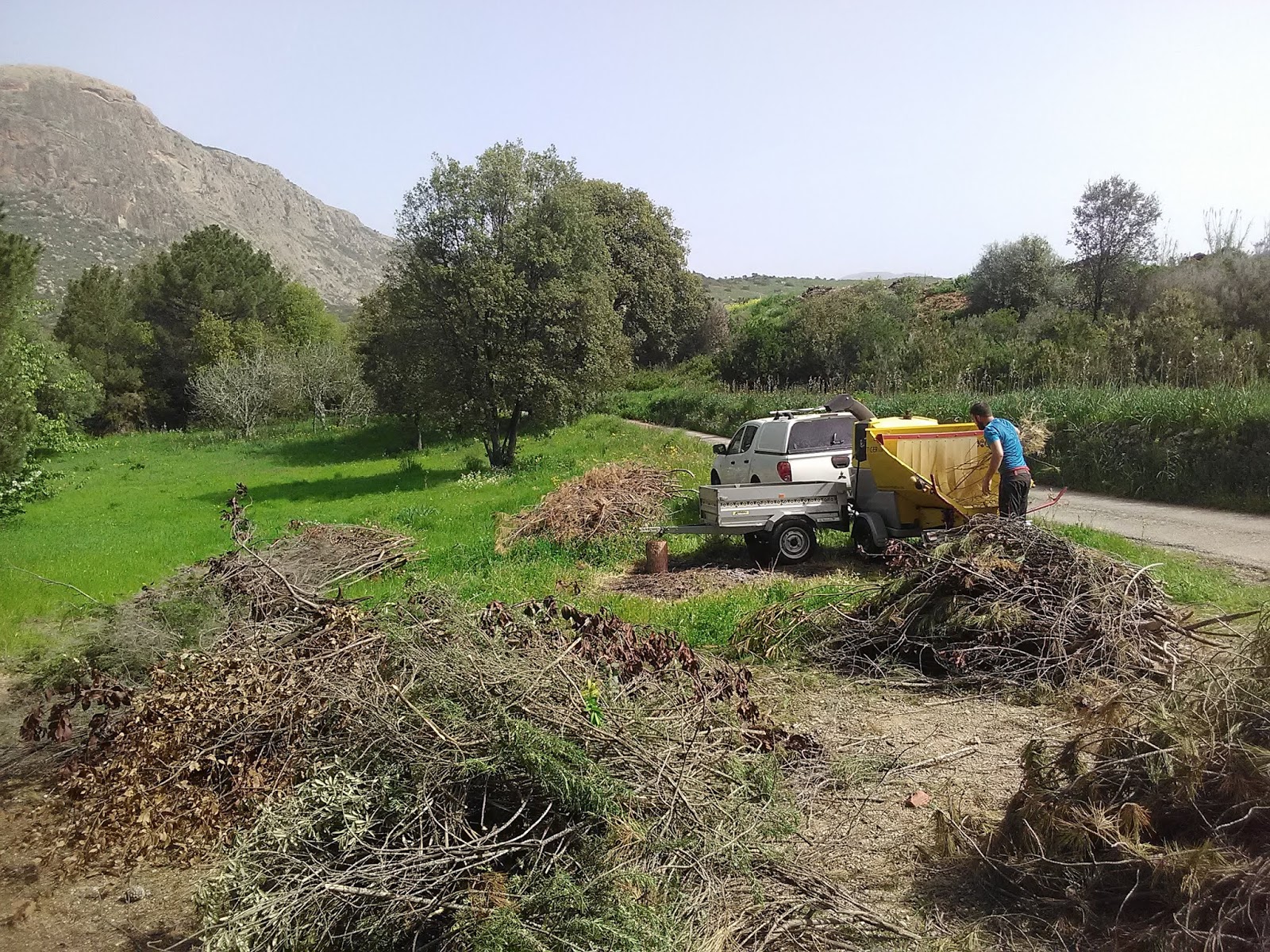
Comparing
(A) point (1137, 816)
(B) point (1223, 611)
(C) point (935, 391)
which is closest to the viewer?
(A) point (1137, 816)

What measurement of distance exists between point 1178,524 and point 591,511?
9646 millimetres

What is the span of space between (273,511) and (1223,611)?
19.0 meters

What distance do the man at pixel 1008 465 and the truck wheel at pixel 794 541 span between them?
2758 millimetres

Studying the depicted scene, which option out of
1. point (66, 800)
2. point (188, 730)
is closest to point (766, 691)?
point (188, 730)

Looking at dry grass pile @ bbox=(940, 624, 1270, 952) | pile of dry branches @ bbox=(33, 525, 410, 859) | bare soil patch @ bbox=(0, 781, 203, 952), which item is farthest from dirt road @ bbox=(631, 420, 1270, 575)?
bare soil patch @ bbox=(0, 781, 203, 952)

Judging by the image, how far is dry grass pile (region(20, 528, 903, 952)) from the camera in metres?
3.67

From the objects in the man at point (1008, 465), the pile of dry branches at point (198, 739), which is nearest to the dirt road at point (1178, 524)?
the man at point (1008, 465)

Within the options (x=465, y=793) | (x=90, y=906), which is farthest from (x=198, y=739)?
(x=465, y=793)

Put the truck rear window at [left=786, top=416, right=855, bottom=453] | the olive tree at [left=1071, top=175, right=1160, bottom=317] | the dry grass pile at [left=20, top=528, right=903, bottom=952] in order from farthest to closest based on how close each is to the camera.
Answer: the olive tree at [left=1071, top=175, right=1160, bottom=317]
the truck rear window at [left=786, top=416, right=855, bottom=453]
the dry grass pile at [left=20, top=528, right=903, bottom=952]

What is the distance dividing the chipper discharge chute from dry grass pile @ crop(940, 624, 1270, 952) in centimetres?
597

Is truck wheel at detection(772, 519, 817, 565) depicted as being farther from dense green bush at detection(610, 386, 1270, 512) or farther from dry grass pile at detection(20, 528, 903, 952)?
dry grass pile at detection(20, 528, 903, 952)

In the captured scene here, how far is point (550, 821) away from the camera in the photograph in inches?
159

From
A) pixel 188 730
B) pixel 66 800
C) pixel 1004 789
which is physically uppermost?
pixel 188 730

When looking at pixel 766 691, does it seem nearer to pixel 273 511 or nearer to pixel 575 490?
pixel 575 490
